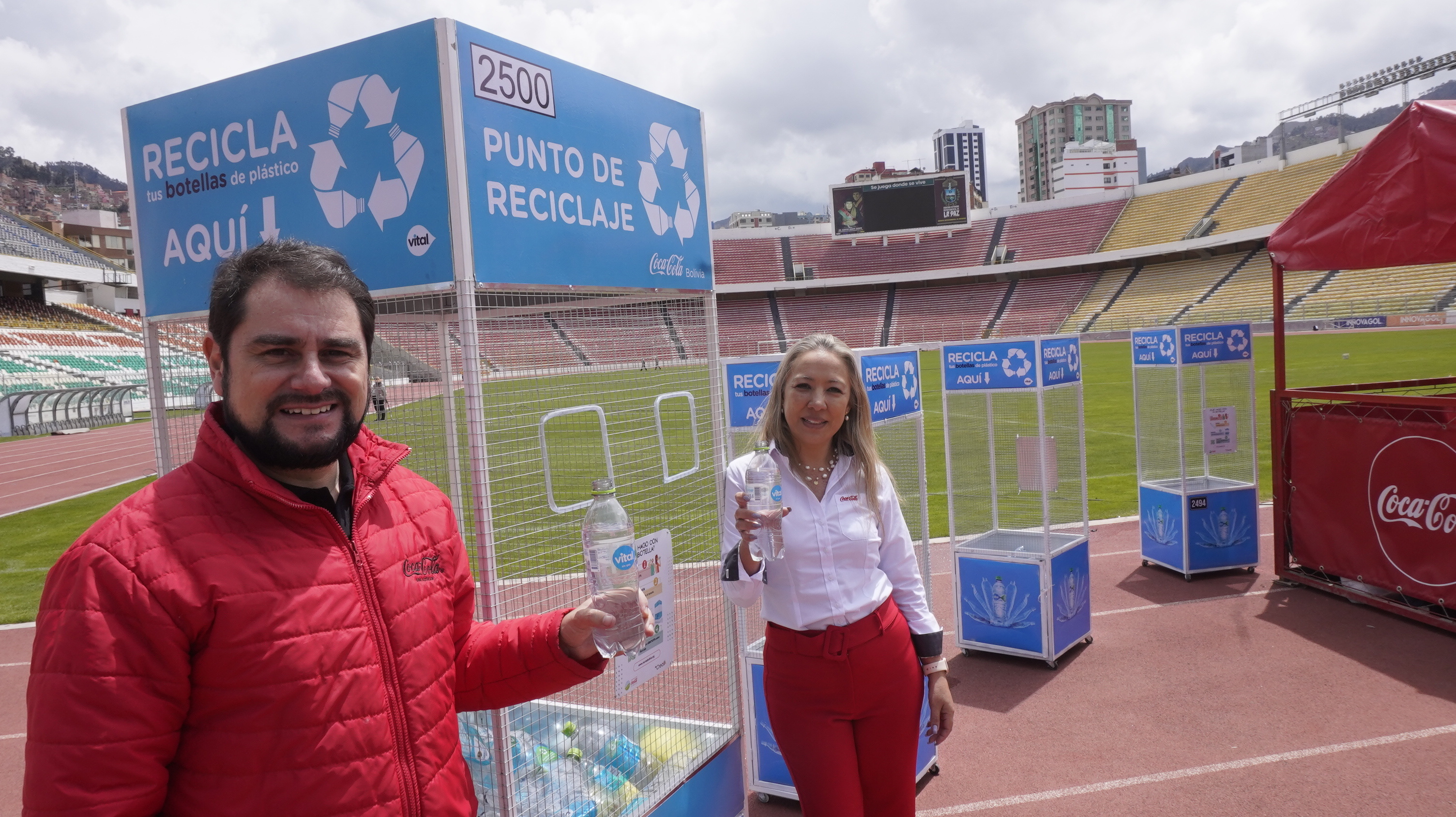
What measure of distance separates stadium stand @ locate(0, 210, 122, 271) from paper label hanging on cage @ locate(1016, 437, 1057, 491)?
4591cm

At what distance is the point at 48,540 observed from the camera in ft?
32.7

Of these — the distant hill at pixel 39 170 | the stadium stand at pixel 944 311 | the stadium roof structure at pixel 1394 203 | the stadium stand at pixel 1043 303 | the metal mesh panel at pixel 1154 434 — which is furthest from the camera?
the distant hill at pixel 39 170

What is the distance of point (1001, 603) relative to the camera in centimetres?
537

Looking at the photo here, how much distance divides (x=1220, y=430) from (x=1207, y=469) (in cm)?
58

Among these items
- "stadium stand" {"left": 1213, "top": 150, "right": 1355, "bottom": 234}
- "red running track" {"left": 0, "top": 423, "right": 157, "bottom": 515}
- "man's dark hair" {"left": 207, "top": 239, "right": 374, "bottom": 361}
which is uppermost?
"stadium stand" {"left": 1213, "top": 150, "right": 1355, "bottom": 234}

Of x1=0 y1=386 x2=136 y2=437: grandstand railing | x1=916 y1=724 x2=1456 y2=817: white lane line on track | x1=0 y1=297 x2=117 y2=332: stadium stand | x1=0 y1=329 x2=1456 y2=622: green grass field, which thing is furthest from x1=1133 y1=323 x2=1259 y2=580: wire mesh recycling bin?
x1=0 y1=297 x2=117 y2=332: stadium stand

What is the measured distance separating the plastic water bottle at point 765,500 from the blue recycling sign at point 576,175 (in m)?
0.85

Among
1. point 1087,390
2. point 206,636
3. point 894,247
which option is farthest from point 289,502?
point 894,247

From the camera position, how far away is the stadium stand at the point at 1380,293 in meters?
32.4

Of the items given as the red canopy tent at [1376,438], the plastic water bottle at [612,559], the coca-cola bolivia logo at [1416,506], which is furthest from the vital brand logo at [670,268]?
the coca-cola bolivia logo at [1416,506]

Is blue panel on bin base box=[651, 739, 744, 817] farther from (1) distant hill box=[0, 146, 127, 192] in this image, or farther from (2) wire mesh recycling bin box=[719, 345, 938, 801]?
(1) distant hill box=[0, 146, 127, 192]

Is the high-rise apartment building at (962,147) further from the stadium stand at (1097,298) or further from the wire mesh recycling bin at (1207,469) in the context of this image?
the wire mesh recycling bin at (1207,469)

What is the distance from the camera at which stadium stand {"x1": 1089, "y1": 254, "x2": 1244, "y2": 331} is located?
40.6 meters

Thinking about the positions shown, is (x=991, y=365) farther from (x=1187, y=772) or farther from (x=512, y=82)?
(x=512, y=82)
